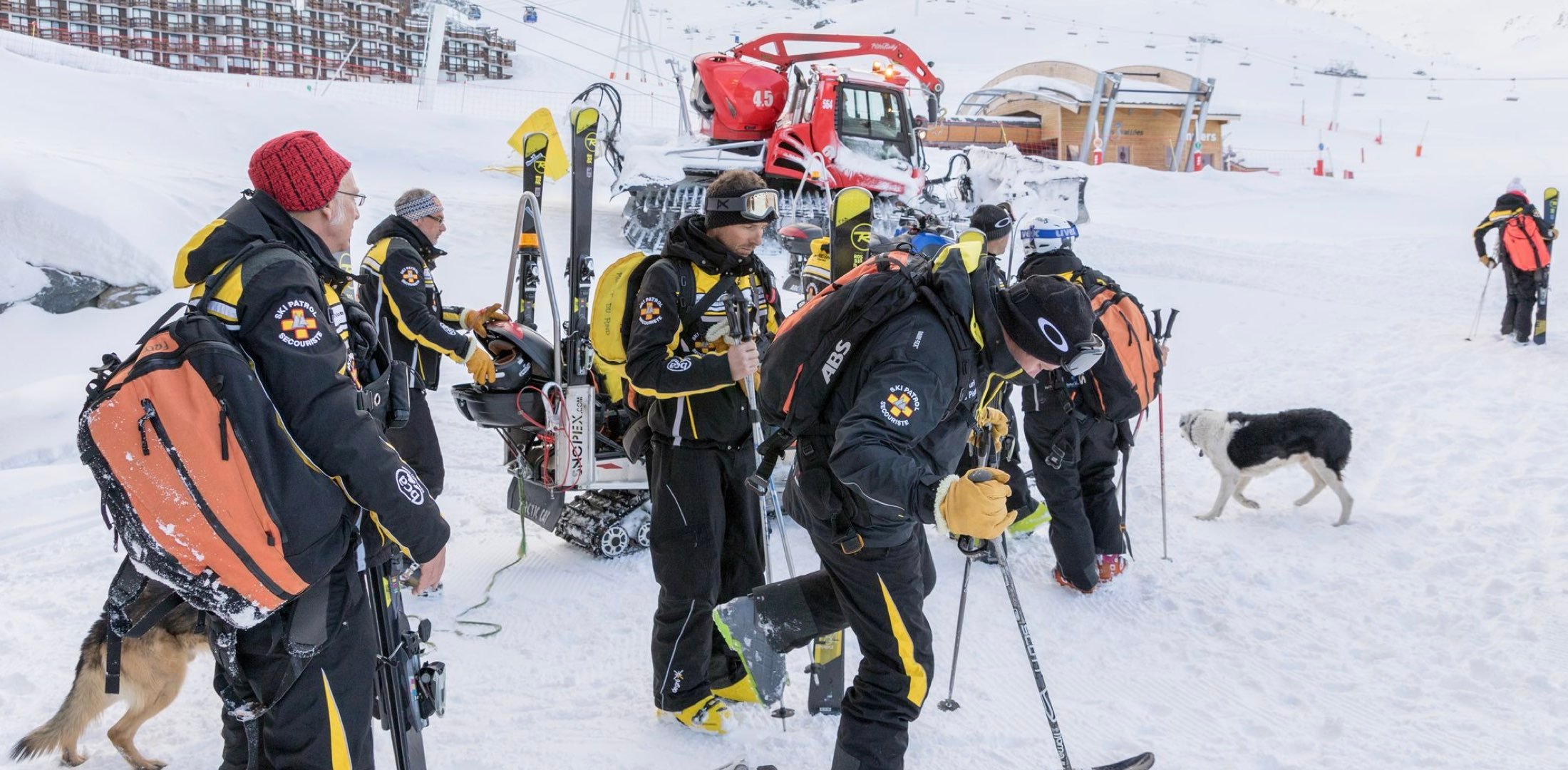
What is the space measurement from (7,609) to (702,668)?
2931mm

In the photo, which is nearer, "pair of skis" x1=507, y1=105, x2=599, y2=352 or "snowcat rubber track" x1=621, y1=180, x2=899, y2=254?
"pair of skis" x1=507, y1=105, x2=599, y2=352

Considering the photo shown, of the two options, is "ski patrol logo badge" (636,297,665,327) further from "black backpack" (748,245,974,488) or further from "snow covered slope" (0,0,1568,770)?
"snow covered slope" (0,0,1568,770)

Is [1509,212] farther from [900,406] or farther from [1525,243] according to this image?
[900,406]

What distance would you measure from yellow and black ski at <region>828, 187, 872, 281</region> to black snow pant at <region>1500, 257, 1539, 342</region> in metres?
7.30

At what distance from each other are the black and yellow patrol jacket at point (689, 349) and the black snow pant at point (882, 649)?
0.77 m

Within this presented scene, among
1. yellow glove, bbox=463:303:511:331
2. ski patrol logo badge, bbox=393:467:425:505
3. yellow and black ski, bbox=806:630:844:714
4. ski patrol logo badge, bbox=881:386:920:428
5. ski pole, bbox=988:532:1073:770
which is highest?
ski patrol logo badge, bbox=881:386:920:428

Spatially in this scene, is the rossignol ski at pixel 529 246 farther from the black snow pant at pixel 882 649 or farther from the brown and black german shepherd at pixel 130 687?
the black snow pant at pixel 882 649

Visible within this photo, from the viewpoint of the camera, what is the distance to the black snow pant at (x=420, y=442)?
4270 mm

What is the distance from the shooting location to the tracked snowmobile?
485cm

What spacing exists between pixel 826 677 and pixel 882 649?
887mm

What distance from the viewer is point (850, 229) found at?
17.2 ft

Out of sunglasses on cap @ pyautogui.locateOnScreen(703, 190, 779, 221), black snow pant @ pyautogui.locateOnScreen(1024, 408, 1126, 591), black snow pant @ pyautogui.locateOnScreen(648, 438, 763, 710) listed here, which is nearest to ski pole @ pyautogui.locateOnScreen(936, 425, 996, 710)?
black snow pant @ pyautogui.locateOnScreen(648, 438, 763, 710)

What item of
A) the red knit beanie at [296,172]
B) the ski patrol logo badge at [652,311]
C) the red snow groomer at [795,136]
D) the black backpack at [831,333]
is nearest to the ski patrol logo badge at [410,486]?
the red knit beanie at [296,172]

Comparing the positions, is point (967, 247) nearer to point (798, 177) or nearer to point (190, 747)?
point (190, 747)
